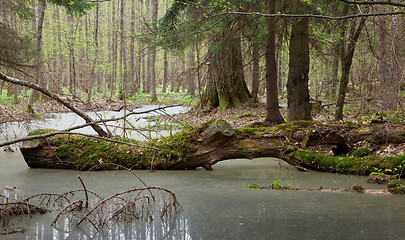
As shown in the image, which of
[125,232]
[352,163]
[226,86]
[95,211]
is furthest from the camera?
[226,86]

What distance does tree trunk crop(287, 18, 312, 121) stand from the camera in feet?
28.1

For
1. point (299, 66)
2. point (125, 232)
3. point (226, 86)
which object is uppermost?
point (226, 86)

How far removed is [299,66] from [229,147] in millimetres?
3141

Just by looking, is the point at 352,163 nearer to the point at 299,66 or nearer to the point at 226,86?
the point at 299,66

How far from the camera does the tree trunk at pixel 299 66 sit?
8555 mm

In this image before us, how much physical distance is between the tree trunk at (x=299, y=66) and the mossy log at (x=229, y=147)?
5.47ft

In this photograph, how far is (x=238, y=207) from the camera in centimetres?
455

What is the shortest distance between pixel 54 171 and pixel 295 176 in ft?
14.6

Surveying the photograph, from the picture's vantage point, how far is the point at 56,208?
14.9ft

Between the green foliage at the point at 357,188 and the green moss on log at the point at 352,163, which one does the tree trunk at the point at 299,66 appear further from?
the green foliage at the point at 357,188

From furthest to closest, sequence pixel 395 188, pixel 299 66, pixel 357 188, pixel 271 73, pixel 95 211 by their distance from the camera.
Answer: pixel 271 73
pixel 299 66
pixel 357 188
pixel 395 188
pixel 95 211

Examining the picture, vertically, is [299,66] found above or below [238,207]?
above

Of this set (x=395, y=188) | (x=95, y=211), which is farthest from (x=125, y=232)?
(x=395, y=188)

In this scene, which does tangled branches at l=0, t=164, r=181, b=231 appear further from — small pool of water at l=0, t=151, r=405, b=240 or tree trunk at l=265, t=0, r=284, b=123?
tree trunk at l=265, t=0, r=284, b=123
